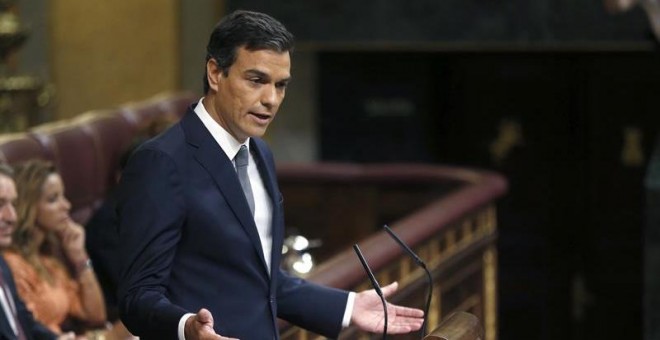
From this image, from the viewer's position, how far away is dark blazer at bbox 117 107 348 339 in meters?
2.66

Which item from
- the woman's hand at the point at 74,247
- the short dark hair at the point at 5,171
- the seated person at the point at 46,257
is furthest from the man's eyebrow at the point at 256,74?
the woman's hand at the point at 74,247

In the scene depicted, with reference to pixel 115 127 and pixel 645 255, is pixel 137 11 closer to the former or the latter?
pixel 115 127

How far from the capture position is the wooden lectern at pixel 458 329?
2701mm

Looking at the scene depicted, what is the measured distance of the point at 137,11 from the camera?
910 cm

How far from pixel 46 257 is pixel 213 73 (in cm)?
210

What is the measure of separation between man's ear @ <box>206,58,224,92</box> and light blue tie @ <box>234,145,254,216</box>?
126 mm

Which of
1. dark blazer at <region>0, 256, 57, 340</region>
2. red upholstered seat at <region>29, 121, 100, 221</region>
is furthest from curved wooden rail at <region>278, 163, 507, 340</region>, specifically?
red upholstered seat at <region>29, 121, 100, 221</region>

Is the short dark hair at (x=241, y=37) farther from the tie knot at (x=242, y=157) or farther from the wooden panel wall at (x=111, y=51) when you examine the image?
the wooden panel wall at (x=111, y=51)

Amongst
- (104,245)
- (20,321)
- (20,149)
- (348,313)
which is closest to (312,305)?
(348,313)

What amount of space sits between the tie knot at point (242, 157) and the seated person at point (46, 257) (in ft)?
5.76

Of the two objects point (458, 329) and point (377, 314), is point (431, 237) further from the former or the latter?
point (458, 329)

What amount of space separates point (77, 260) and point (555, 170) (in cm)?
506

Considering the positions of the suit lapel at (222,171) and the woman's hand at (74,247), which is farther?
the woman's hand at (74,247)

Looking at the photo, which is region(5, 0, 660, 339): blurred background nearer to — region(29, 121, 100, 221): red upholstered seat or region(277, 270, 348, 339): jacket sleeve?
region(29, 121, 100, 221): red upholstered seat
